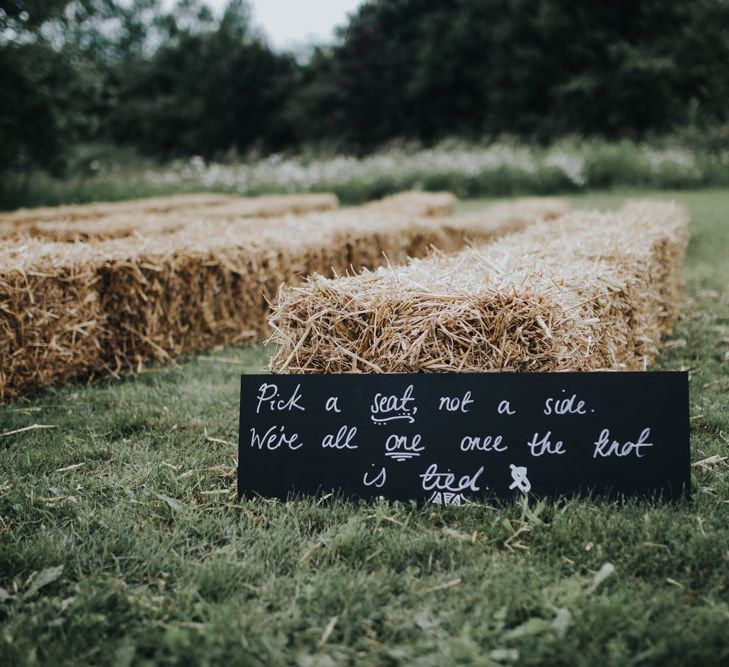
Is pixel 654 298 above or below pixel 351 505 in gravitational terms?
above

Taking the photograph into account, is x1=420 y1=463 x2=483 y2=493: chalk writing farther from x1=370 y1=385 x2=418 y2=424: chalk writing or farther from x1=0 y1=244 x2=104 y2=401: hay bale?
x1=0 y1=244 x2=104 y2=401: hay bale

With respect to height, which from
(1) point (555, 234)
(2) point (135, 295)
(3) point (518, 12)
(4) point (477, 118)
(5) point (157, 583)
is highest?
(3) point (518, 12)

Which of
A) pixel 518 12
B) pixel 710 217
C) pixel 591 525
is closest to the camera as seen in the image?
pixel 591 525

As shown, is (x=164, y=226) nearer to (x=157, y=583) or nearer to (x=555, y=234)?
(x=555, y=234)

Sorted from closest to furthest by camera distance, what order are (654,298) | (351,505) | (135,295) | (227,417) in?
(351,505) → (227,417) → (654,298) → (135,295)

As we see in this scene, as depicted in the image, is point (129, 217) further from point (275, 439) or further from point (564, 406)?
point (564, 406)

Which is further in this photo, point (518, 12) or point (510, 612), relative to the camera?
point (518, 12)

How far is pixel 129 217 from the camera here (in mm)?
7824

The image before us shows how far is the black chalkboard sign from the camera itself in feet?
8.49

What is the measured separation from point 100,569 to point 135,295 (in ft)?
9.67

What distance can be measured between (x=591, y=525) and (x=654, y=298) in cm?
263

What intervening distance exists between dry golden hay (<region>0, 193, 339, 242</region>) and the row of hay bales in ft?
0.21

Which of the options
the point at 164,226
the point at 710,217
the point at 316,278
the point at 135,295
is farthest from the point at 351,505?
the point at 710,217

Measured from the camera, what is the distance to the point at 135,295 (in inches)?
192
